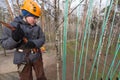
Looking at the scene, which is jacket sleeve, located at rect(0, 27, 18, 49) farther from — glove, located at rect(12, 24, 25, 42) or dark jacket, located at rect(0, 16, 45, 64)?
glove, located at rect(12, 24, 25, 42)

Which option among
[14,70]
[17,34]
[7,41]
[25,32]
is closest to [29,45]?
[25,32]

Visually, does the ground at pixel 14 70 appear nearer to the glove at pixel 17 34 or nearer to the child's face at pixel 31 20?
the child's face at pixel 31 20

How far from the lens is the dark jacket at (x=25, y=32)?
283 cm

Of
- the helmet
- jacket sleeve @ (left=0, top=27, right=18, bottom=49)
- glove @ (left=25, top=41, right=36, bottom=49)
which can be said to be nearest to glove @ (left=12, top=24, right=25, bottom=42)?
jacket sleeve @ (left=0, top=27, right=18, bottom=49)

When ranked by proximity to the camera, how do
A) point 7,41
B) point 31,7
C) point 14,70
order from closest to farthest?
point 7,41 → point 31,7 → point 14,70

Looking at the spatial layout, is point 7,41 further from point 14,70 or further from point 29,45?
point 14,70

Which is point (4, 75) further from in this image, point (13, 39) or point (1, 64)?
point (13, 39)

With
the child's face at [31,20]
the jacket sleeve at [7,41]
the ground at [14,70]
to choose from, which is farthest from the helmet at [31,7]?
the ground at [14,70]

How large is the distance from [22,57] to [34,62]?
25 cm

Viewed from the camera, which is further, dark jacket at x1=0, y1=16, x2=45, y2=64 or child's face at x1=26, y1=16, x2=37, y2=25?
child's face at x1=26, y1=16, x2=37, y2=25

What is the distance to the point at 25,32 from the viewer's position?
3.03 m

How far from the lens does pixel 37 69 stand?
11.1 ft

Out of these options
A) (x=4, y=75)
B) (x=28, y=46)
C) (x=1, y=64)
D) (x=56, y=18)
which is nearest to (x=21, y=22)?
(x=28, y=46)

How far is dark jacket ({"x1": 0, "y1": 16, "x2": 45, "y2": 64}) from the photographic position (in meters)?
2.83
